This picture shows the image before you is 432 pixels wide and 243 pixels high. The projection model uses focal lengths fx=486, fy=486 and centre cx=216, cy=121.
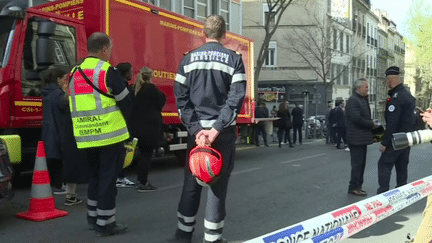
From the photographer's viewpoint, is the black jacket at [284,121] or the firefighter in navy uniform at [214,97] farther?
the black jacket at [284,121]

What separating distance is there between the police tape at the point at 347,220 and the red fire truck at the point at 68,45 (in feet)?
16.8

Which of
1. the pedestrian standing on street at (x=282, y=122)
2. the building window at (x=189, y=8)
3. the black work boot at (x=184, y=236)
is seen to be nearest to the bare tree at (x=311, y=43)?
the building window at (x=189, y=8)

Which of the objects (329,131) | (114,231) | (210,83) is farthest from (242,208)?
(329,131)

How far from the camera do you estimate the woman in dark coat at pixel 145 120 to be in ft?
23.6

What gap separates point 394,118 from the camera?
648 centimetres

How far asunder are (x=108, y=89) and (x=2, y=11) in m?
→ 3.19

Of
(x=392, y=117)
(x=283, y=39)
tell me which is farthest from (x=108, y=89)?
(x=283, y=39)

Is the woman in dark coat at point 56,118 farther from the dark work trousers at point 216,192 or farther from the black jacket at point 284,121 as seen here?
the black jacket at point 284,121

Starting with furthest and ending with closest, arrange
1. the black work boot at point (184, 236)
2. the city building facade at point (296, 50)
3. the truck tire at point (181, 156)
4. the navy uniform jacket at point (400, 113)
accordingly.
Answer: the city building facade at point (296, 50)
the truck tire at point (181, 156)
the navy uniform jacket at point (400, 113)
the black work boot at point (184, 236)

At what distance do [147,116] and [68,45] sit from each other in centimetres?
181

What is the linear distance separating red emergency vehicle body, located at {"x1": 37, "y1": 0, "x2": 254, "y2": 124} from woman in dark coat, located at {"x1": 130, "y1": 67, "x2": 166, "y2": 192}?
128 cm

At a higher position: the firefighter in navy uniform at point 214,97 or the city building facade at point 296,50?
the city building facade at point 296,50

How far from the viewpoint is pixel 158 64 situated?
940cm

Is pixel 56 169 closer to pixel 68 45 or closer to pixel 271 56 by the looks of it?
pixel 68 45
